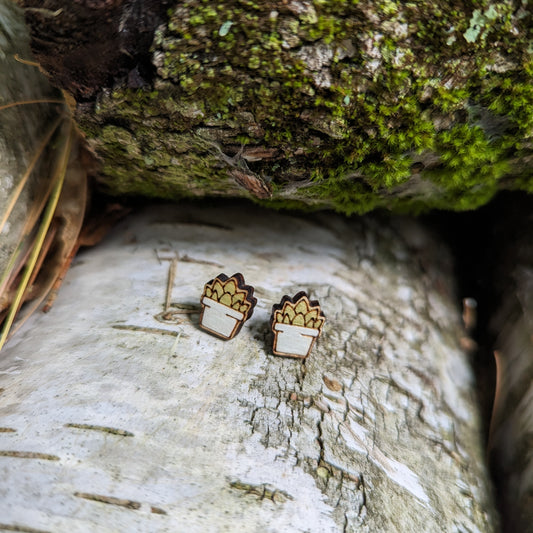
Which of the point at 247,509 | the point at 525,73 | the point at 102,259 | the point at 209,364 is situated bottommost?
the point at 247,509

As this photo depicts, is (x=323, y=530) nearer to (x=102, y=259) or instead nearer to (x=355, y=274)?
(x=355, y=274)

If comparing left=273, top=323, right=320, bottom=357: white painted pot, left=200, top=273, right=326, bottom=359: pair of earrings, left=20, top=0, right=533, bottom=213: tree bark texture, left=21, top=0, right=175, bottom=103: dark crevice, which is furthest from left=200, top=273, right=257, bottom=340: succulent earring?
left=21, top=0, right=175, bottom=103: dark crevice

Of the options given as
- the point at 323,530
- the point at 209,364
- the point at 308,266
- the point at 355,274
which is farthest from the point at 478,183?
the point at 323,530

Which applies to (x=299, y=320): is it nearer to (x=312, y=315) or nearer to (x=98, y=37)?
(x=312, y=315)

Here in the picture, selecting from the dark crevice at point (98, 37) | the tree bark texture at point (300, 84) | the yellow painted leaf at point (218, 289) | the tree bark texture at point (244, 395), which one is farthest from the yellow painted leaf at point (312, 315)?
the dark crevice at point (98, 37)

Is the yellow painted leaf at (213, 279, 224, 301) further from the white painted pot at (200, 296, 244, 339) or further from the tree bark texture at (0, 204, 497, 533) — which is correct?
the tree bark texture at (0, 204, 497, 533)

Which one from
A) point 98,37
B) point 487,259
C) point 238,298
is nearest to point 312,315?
point 238,298
